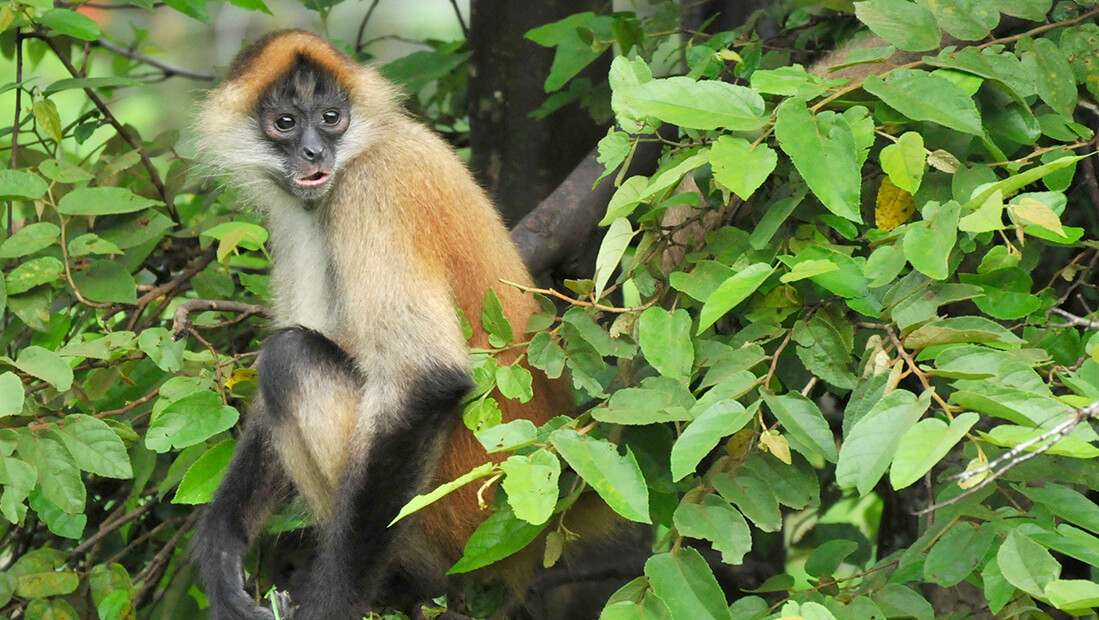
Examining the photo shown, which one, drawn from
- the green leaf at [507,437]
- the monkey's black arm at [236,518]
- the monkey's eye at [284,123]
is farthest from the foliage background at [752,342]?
the monkey's eye at [284,123]

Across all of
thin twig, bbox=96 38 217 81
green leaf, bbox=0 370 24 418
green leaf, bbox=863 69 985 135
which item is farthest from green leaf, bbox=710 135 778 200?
thin twig, bbox=96 38 217 81

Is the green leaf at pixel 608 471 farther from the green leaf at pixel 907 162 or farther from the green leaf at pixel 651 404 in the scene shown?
the green leaf at pixel 907 162

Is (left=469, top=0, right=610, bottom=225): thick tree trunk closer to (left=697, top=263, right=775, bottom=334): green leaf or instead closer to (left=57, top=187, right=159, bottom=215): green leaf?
(left=57, top=187, right=159, bottom=215): green leaf

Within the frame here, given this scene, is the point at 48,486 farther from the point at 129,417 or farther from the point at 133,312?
the point at 133,312

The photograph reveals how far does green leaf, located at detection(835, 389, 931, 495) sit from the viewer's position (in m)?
2.10

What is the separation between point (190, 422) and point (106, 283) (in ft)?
3.52

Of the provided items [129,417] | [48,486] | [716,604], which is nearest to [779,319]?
[716,604]

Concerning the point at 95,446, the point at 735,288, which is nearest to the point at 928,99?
the point at 735,288

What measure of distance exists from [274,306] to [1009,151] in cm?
270

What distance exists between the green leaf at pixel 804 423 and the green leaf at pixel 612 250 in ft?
1.89

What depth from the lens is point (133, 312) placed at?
4.32 metres

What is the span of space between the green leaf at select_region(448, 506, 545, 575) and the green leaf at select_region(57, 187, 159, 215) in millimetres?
1925

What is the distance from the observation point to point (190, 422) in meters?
3.32

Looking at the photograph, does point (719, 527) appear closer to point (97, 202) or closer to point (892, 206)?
point (892, 206)
